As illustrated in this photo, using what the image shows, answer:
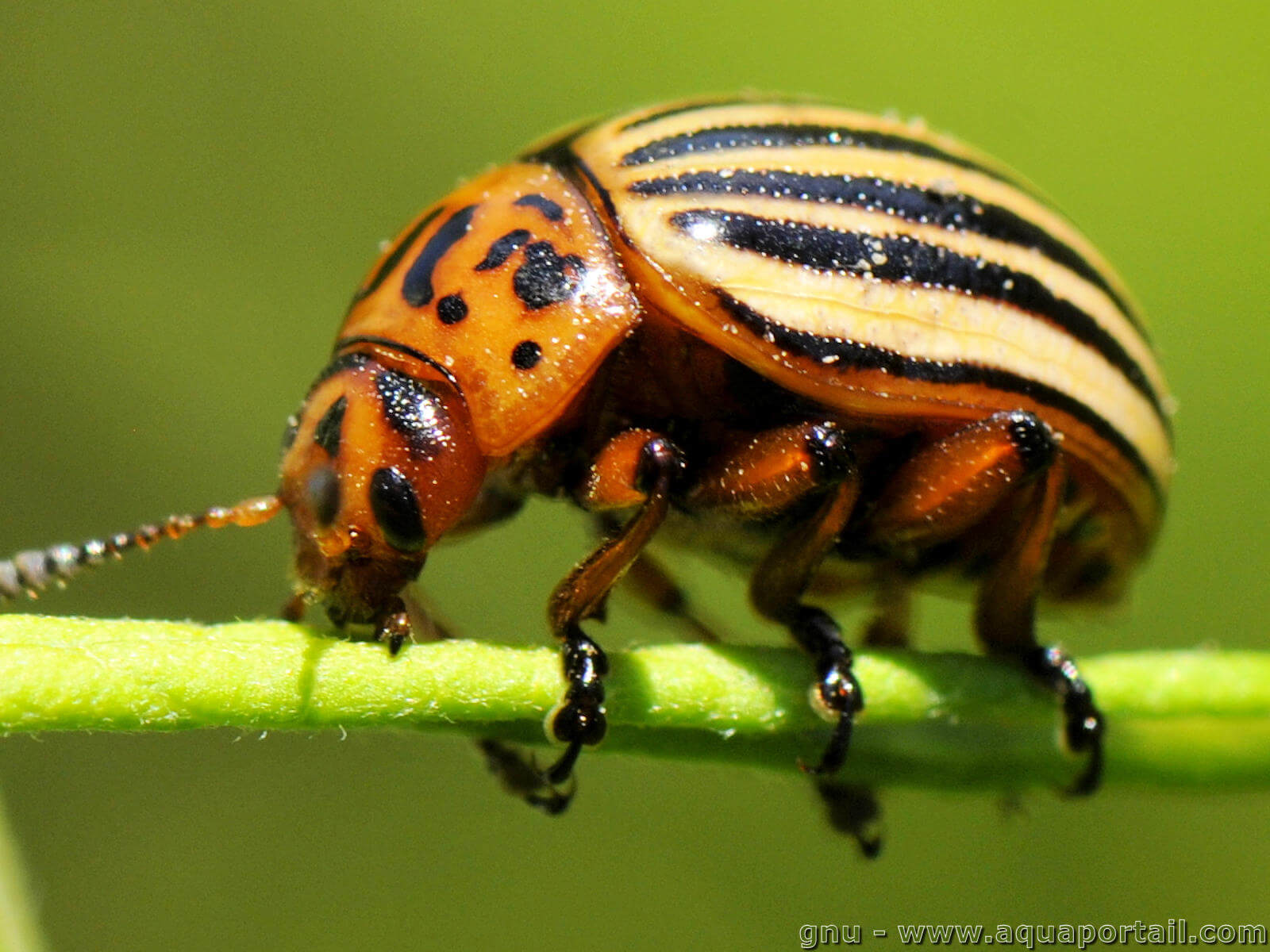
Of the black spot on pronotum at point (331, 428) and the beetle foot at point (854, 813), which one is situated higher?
the black spot on pronotum at point (331, 428)

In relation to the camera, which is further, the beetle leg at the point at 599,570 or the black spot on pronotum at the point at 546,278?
the black spot on pronotum at the point at 546,278

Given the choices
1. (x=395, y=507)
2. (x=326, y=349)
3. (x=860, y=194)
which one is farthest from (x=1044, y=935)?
(x=326, y=349)

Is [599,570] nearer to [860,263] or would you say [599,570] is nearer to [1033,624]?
[860,263]

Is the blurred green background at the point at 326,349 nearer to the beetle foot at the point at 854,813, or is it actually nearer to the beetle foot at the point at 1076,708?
the beetle foot at the point at 854,813

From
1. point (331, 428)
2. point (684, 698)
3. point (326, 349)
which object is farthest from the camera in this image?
point (326, 349)

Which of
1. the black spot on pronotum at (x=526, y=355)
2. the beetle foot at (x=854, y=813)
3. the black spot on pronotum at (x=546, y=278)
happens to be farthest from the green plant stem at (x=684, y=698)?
the black spot on pronotum at (x=546, y=278)

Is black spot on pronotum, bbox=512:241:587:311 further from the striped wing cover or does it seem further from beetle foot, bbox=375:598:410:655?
beetle foot, bbox=375:598:410:655
